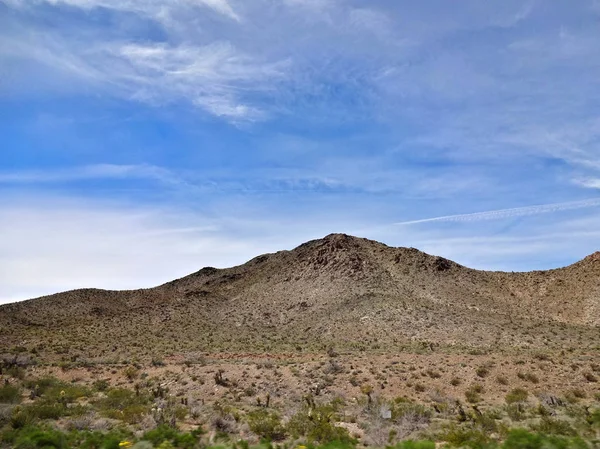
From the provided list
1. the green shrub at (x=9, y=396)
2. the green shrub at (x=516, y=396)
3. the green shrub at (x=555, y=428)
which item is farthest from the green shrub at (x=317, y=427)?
the green shrub at (x=9, y=396)

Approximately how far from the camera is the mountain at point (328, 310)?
44.3 metres

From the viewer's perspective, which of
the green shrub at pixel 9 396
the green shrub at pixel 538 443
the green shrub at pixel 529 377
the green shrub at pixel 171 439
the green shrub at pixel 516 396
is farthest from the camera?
the green shrub at pixel 529 377

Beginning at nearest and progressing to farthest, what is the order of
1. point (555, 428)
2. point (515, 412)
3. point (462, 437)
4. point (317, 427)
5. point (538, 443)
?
point (538, 443) → point (462, 437) → point (555, 428) → point (317, 427) → point (515, 412)

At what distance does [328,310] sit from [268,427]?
4440 centimetres

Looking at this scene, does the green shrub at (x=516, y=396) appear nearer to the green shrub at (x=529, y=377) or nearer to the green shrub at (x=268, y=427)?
the green shrub at (x=529, y=377)

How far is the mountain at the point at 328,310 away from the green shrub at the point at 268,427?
71.5ft

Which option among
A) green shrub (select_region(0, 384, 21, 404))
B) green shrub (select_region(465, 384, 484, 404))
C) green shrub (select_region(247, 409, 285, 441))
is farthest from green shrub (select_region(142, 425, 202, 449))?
green shrub (select_region(465, 384, 484, 404))

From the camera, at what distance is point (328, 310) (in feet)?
192

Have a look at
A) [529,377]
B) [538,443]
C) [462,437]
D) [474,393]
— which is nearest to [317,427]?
[462,437]

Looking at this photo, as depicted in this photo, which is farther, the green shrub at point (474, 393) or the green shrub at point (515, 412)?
the green shrub at point (474, 393)

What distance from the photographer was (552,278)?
69.7 meters

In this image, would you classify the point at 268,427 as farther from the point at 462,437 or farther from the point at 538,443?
the point at 538,443

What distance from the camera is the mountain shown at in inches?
1746

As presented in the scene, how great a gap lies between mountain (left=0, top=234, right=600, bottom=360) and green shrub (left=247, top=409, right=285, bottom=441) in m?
21.8
